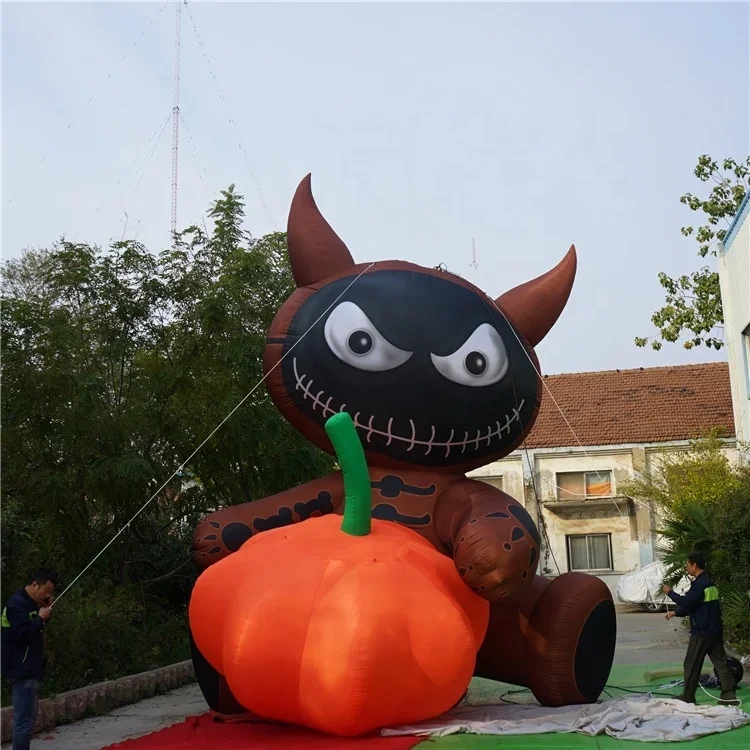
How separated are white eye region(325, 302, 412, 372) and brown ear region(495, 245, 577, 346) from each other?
1.32 metres

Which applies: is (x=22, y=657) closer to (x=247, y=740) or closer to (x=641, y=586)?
(x=247, y=740)

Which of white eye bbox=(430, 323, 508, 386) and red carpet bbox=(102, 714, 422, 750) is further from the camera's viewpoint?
white eye bbox=(430, 323, 508, 386)

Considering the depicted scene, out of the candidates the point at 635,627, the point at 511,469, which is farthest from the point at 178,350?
the point at 511,469

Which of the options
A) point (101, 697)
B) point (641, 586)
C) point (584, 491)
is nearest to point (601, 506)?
point (584, 491)

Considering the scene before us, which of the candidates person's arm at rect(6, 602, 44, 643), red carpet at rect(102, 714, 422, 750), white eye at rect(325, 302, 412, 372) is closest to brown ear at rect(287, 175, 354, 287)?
white eye at rect(325, 302, 412, 372)

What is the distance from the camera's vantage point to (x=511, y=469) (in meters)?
28.1

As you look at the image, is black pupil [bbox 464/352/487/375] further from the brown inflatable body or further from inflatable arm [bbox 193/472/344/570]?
inflatable arm [bbox 193/472/344/570]

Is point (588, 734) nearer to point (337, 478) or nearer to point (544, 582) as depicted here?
point (544, 582)

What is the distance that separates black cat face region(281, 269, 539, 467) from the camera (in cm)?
721

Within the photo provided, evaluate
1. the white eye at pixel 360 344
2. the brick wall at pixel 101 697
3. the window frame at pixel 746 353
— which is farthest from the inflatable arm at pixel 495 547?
the window frame at pixel 746 353

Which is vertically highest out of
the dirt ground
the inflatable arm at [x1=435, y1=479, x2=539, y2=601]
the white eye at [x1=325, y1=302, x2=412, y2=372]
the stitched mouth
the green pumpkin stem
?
the white eye at [x1=325, y1=302, x2=412, y2=372]

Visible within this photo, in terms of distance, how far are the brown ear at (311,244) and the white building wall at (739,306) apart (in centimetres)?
1004

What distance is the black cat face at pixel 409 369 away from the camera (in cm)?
721

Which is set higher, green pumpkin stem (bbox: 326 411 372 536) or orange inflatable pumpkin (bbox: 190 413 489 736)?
green pumpkin stem (bbox: 326 411 372 536)
